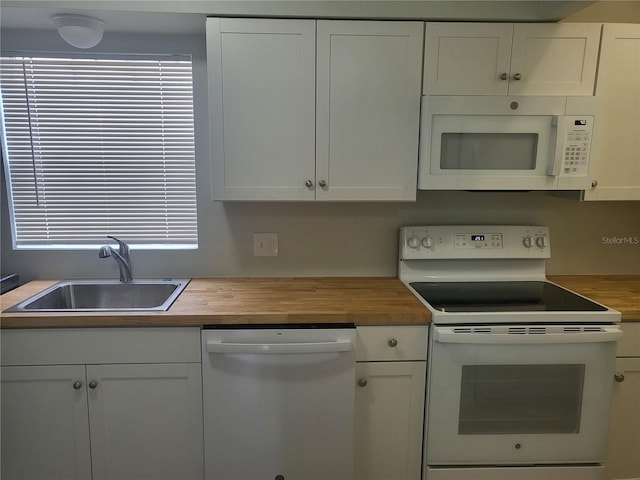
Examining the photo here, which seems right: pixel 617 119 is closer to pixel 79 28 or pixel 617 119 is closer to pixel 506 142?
pixel 506 142

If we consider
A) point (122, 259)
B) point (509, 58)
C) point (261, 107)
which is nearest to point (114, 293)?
point (122, 259)

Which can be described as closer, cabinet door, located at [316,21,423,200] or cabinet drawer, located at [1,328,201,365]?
cabinet drawer, located at [1,328,201,365]

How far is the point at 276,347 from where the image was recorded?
63.9 inches

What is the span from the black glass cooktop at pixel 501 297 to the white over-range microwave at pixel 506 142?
1.54 ft

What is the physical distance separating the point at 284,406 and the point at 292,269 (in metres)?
0.73

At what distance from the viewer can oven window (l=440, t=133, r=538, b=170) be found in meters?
1.84

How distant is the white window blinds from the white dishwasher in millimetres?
791

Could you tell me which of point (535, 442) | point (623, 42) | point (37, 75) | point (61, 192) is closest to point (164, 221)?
point (61, 192)

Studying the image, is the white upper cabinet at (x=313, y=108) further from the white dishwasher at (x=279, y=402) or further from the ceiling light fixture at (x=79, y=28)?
the white dishwasher at (x=279, y=402)

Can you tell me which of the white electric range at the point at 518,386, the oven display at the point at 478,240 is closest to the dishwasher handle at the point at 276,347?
the white electric range at the point at 518,386

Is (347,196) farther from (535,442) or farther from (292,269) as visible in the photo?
(535,442)

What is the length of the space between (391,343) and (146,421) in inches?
39.5

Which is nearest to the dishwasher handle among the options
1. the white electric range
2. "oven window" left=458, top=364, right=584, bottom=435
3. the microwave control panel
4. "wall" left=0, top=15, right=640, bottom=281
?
the white electric range

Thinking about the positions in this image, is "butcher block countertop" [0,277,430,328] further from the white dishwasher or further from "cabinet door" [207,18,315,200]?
"cabinet door" [207,18,315,200]
